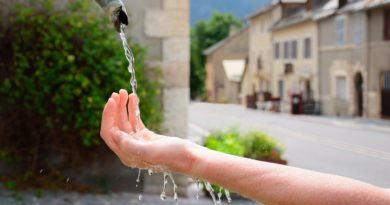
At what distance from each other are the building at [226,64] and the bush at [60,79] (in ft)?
142

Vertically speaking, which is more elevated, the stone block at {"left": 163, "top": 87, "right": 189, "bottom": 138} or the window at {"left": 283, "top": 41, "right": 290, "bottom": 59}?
the window at {"left": 283, "top": 41, "right": 290, "bottom": 59}

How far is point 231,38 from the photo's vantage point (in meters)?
51.1

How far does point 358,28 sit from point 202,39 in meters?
36.4

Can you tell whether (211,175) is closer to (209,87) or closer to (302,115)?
(302,115)

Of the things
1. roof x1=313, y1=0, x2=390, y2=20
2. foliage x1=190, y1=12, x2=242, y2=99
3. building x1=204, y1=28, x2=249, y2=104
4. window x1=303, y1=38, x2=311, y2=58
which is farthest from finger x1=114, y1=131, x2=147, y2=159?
foliage x1=190, y1=12, x2=242, y2=99

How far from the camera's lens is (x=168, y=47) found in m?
6.14

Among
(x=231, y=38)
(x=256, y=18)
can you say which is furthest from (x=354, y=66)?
(x=231, y=38)

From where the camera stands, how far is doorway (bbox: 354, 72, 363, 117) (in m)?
25.4

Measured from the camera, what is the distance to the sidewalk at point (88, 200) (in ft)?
18.2

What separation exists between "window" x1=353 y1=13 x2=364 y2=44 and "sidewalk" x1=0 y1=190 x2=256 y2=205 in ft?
69.4

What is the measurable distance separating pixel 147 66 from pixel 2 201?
1.60 metres

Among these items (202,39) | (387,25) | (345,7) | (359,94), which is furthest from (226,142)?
(202,39)

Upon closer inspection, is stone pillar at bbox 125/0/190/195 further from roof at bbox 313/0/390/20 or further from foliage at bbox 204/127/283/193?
roof at bbox 313/0/390/20

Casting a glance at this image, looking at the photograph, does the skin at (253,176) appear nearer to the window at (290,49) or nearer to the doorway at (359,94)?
the doorway at (359,94)
